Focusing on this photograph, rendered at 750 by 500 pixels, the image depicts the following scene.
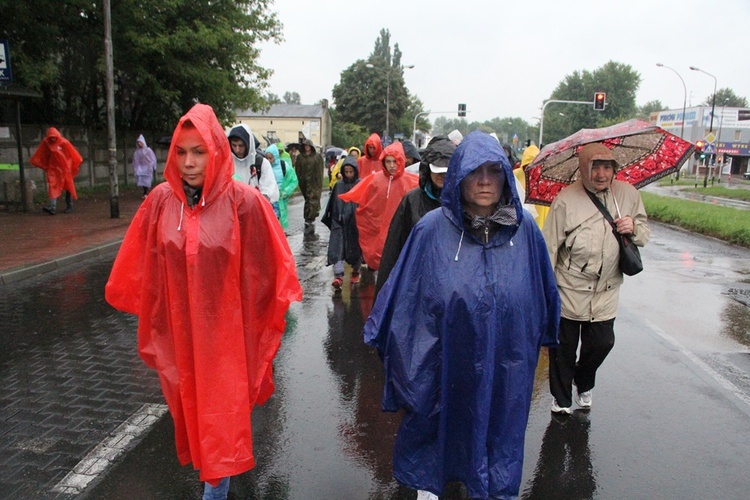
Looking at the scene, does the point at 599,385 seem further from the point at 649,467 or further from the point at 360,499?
the point at 360,499

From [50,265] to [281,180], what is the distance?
11.5 feet

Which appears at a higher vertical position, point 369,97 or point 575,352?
point 369,97

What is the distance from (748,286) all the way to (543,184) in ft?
20.1

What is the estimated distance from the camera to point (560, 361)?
4250 mm

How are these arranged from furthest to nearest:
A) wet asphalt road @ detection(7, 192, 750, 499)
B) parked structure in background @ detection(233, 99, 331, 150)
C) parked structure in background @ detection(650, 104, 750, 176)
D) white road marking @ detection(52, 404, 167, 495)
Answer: parked structure in background @ detection(233, 99, 331, 150)
parked structure in background @ detection(650, 104, 750, 176)
wet asphalt road @ detection(7, 192, 750, 499)
white road marking @ detection(52, 404, 167, 495)

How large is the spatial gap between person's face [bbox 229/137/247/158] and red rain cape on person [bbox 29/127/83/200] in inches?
393

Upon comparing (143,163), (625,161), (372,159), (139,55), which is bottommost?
(143,163)

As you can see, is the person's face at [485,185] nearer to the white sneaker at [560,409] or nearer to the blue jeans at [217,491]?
the blue jeans at [217,491]

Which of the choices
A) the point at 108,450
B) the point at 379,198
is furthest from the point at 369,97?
the point at 108,450

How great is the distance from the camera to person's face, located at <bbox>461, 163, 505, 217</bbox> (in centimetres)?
280

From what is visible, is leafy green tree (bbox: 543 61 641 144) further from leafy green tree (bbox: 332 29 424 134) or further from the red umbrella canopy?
the red umbrella canopy

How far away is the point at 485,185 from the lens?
111 inches

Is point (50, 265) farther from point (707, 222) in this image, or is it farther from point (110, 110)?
point (707, 222)

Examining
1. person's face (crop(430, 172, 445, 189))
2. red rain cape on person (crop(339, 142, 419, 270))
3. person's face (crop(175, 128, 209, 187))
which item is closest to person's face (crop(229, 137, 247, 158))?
red rain cape on person (crop(339, 142, 419, 270))
